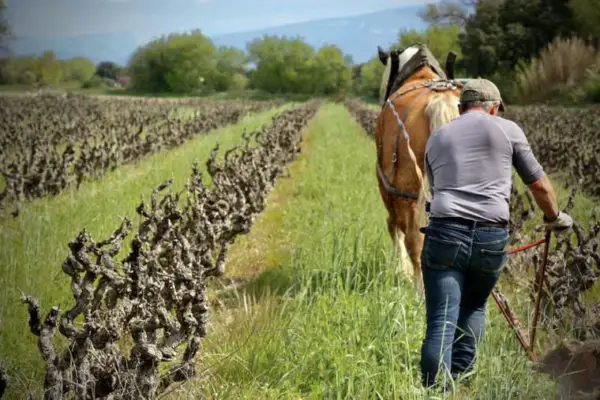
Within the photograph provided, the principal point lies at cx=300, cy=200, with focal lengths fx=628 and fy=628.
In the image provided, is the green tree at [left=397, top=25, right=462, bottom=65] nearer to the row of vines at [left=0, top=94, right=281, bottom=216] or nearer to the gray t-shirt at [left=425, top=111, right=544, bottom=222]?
the row of vines at [left=0, top=94, right=281, bottom=216]

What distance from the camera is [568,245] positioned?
493cm

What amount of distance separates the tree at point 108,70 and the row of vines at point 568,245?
Result: 109441 millimetres

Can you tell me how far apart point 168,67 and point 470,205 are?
84799 millimetres

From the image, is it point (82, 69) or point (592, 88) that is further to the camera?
point (82, 69)

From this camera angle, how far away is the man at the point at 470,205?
3.27 meters

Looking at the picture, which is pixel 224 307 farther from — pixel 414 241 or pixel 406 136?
pixel 406 136

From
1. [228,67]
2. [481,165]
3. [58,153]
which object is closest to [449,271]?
[481,165]

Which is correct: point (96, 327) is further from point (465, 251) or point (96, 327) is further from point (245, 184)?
point (245, 184)

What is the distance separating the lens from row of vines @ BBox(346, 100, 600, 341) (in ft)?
14.4

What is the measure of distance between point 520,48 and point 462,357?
3284 centimetres

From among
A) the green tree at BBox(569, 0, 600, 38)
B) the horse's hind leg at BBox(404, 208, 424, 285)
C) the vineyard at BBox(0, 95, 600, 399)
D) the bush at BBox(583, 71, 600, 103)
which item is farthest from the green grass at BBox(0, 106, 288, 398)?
the green tree at BBox(569, 0, 600, 38)

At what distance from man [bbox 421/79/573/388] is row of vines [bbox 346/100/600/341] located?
2.08ft

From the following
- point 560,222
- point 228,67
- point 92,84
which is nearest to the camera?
point 560,222

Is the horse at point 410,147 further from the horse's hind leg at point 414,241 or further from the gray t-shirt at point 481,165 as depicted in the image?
the gray t-shirt at point 481,165
